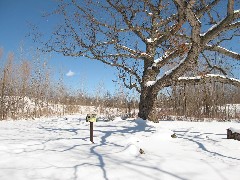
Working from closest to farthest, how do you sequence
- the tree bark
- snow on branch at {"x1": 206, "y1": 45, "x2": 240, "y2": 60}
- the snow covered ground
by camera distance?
the snow covered ground < snow on branch at {"x1": 206, "y1": 45, "x2": 240, "y2": 60} < the tree bark

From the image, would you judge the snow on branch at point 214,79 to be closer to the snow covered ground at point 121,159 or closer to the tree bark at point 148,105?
the tree bark at point 148,105

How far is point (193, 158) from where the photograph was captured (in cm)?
443

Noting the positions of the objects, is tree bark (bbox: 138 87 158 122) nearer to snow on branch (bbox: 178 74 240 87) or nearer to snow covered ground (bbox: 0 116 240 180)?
snow on branch (bbox: 178 74 240 87)

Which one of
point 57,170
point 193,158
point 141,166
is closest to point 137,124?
point 193,158

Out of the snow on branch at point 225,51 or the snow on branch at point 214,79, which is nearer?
the snow on branch at point 225,51

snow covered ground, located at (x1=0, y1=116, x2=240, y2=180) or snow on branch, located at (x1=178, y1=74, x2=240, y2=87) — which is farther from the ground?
snow on branch, located at (x1=178, y1=74, x2=240, y2=87)

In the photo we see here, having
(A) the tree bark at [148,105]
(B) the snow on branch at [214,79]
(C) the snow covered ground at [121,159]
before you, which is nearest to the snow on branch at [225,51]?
(B) the snow on branch at [214,79]

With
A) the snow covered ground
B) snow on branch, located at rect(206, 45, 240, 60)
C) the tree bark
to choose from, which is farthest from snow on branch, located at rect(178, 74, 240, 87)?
the snow covered ground

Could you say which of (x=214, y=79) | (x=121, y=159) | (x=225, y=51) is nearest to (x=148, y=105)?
(x=214, y=79)

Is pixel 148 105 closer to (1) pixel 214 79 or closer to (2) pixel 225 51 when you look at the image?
(1) pixel 214 79

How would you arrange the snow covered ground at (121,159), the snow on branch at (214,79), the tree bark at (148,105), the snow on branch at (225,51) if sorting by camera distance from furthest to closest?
the tree bark at (148,105), the snow on branch at (214,79), the snow on branch at (225,51), the snow covered ground at (121,159)

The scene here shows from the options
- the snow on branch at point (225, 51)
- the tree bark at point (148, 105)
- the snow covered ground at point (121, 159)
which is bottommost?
the snow covered ground at point (121, 159)

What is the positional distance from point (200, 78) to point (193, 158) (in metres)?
4.53

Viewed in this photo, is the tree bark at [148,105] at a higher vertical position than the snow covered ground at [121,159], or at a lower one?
higher
